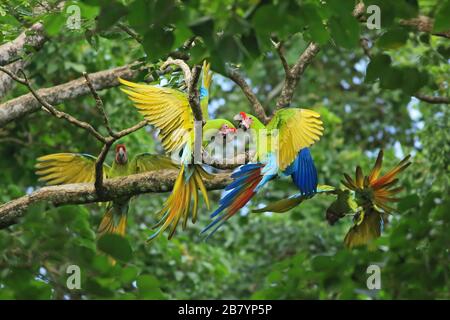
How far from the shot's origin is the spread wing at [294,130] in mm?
3670

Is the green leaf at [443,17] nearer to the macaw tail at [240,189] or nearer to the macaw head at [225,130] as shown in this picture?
the macaw tail at [240,189]

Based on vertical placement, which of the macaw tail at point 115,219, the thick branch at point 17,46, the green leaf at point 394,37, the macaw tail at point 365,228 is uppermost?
the thick branch at point 17,46

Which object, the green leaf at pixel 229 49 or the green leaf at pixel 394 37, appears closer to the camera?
the green leaf at pixel 229 49

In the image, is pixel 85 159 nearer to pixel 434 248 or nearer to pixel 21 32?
pixel 21 32

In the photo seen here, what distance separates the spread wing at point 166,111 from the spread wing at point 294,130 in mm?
429

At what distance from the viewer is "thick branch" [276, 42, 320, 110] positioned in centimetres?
399

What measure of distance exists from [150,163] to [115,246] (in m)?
2.26

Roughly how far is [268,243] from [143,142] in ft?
6.03

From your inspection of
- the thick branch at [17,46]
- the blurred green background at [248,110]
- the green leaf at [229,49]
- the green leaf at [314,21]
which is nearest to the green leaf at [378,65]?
the blurred green background at [248,110]

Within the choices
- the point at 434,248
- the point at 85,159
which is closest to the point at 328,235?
the point at 85,159

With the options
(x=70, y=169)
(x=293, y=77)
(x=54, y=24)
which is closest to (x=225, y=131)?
(x=293, y=77)

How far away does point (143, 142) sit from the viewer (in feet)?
20.4

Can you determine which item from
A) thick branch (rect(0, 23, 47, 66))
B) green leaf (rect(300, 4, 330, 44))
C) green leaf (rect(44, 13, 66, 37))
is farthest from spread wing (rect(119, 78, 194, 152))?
green leaf (rect(300, 4, 330, 44))

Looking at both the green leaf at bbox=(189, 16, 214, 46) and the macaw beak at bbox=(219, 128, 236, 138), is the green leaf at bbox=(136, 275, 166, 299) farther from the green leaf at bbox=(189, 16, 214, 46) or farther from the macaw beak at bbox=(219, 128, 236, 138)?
the macaw beak at bbox=(219, 128, 236, 138)
